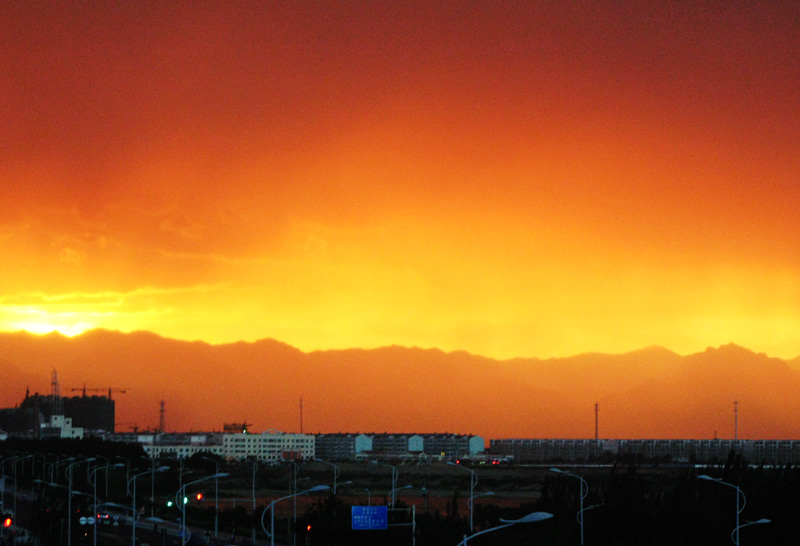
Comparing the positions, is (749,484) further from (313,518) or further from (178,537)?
(178,537)

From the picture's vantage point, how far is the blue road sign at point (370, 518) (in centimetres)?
5488

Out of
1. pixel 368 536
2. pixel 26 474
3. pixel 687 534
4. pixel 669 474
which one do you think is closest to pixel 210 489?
pixel 26 474

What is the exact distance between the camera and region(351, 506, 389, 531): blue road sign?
54875mm

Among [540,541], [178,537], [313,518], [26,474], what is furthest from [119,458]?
[540,541]

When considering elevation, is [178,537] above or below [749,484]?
below

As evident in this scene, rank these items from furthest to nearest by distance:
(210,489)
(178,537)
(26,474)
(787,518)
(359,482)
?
(359,482) → (210,489) → (26,474) → (178,537) → (787,518)

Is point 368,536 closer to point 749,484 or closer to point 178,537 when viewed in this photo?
Result: point 178,537

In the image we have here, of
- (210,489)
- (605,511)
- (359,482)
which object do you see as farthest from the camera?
(359,482)

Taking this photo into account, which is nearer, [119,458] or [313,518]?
[313,518]

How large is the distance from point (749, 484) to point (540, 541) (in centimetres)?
1308

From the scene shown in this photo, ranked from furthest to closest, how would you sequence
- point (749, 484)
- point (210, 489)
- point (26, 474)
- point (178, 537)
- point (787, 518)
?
point (210, 489) < point (26, 474) < point (178, 537) < point (749, 484) < point (787, 518)

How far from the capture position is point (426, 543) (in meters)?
56.0

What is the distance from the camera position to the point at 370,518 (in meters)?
55.1

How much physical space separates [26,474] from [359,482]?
50.7m
